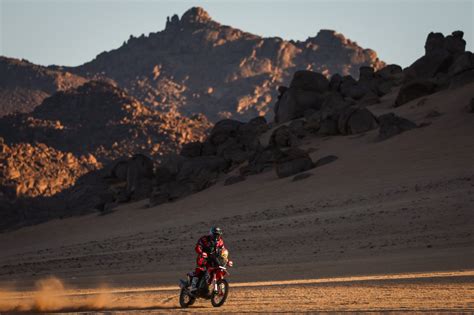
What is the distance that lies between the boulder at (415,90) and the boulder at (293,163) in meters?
13.5

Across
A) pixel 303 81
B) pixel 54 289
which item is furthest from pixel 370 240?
pixel 303 81

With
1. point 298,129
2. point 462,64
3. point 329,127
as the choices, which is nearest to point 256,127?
point 298,129

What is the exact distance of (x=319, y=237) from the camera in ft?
95.4

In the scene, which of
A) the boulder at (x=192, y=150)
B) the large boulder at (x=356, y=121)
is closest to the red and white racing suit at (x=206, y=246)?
the large boulder at (x=356, y=121)

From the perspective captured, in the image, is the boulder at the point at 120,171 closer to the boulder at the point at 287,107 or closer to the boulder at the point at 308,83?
the boulder at the point at 287,107

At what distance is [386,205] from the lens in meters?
32.8

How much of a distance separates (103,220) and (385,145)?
751 inches

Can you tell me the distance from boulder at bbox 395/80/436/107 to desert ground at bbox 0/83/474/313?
1.26 m

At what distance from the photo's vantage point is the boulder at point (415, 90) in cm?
6043

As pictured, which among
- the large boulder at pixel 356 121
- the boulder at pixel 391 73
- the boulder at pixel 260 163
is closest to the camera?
the boulder at pixel 260 163

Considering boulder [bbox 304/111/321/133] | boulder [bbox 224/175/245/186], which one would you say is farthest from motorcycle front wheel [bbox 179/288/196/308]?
boulder [bbox 304/111/321/133]

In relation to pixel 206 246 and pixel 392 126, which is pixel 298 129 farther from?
pixel 206 246

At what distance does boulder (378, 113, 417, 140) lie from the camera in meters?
51.2

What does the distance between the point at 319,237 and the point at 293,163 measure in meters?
21.0
